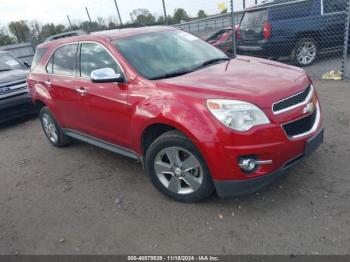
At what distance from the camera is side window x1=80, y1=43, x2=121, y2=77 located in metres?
3.97

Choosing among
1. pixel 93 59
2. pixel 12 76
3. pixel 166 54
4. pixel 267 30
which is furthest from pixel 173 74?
pixel 267 30

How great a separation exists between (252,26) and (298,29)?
3.85 feet

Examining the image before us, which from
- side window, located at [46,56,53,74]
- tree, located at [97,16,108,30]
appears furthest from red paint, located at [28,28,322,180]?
tree, located at [97,16,108,30]

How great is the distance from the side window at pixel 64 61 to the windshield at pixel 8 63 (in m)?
3.70

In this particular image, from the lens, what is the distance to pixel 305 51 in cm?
891

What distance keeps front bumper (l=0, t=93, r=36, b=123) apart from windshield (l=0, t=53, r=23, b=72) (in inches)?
48.3

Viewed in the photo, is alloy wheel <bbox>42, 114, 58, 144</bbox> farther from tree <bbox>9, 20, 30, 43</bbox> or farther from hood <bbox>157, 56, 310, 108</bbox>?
tree <bbox>9, 20, 30, 43</bbox>

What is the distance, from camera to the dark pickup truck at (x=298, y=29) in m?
8.50

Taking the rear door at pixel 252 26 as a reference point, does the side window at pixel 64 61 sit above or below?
above

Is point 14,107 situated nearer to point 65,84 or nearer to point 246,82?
point 65,84

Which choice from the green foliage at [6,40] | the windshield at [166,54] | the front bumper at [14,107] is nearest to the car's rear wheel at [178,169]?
the windshield at [166,54]

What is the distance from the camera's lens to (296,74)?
142 inches

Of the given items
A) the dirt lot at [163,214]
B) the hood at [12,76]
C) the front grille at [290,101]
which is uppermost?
the front grille at [290,101]

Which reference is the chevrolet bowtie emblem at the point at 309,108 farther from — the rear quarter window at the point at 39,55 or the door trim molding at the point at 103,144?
the rear quarter window at the point at 39,55
